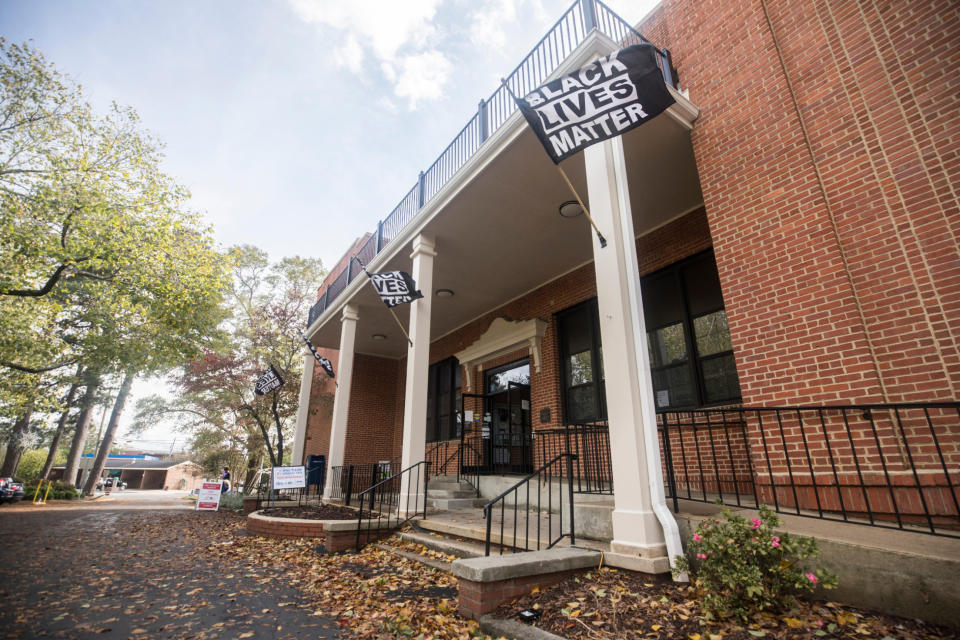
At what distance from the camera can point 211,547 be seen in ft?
23.0

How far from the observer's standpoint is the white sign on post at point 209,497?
534 inches

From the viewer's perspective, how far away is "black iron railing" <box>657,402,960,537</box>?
343 centimetres

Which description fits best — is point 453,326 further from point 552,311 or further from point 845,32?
point 845,32

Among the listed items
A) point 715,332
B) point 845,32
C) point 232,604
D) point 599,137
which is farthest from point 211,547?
point 845,32

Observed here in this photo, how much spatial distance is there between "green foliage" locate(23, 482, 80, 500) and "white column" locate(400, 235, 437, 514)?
19.6m

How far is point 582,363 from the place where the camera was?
9.09 meters

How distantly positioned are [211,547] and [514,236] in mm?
7407

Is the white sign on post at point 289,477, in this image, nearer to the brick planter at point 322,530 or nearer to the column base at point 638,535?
the brick planter at point 322,530

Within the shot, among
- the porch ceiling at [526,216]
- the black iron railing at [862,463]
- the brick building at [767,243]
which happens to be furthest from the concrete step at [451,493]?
the black iron railing at [862,463]

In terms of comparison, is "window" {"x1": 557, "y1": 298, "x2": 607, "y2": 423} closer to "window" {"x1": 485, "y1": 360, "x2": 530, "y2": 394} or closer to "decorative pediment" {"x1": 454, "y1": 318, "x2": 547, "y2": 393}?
"decorative pediment" {"x1": 454, "y1": 318, "x2": 547, "y2": 393}

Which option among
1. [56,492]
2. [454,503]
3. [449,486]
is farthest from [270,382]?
[56,492]

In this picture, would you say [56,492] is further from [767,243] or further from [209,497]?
[767,243]

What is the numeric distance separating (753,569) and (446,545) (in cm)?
336

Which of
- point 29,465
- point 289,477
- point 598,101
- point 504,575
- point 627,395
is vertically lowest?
point 504,575
